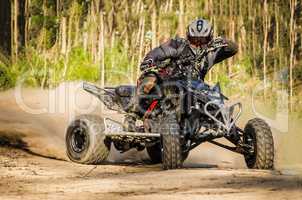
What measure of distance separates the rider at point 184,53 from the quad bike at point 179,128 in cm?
14

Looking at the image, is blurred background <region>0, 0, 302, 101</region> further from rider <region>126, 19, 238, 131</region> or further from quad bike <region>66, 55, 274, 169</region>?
rider <region>126, 19, 238, 131</region>

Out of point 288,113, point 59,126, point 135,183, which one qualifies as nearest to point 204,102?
point 135,183

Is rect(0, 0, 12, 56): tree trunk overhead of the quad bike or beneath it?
overhead

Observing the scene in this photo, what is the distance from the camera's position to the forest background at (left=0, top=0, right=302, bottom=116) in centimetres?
2289

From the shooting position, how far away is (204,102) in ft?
28.6

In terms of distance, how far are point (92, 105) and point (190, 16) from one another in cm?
958

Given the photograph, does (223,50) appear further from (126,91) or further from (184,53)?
(126,91)

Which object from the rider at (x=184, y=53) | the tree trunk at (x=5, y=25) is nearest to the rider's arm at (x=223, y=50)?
the rider at (x=184, y=53)

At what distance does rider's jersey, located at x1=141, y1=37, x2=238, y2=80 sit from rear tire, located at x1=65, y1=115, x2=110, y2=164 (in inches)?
43.6

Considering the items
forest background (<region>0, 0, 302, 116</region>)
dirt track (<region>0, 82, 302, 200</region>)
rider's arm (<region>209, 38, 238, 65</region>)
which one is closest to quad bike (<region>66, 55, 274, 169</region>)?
dirt track (<region>0, 82, 302, 200</region>)

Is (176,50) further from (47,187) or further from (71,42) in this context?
(71,42)

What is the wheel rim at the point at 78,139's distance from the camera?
31.4 ft

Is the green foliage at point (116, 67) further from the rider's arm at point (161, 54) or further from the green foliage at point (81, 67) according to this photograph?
the rider's arm at point (161, 54)

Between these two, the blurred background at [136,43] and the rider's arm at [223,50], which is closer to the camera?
the rider's arm at [223,50]
